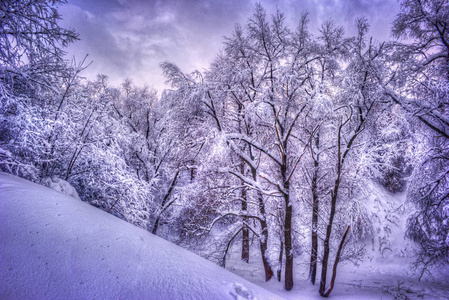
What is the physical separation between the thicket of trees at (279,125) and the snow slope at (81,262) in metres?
2.72

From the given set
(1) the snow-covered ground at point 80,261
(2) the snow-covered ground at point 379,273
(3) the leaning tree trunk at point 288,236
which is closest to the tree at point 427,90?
(2) the snow-covered ground at point 379,273

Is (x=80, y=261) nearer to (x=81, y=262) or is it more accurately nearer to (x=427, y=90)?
(x=81, y=262)

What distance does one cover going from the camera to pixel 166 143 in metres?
9.74

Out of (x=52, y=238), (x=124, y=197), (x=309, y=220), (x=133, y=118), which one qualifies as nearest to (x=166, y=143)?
(x=124, y=197)

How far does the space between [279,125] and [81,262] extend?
6.39 m

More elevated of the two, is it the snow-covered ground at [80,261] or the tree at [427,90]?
the tree at [427,90]

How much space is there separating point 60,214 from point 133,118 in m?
12.0

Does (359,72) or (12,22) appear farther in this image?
(359,72)

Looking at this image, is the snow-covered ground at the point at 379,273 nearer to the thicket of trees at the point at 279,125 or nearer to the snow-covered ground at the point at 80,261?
the thicket of trees at the point at 279,125

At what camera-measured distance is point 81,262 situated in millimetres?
1776

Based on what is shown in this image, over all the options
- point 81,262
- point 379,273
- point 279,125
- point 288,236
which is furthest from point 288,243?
point 81,262

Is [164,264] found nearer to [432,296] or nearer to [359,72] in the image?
[359,72]

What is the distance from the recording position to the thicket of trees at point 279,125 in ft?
15.6

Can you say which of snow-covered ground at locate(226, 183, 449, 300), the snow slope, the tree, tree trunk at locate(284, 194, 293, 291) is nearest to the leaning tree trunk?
tree trunk at locate(284, 194, 293, 291)
